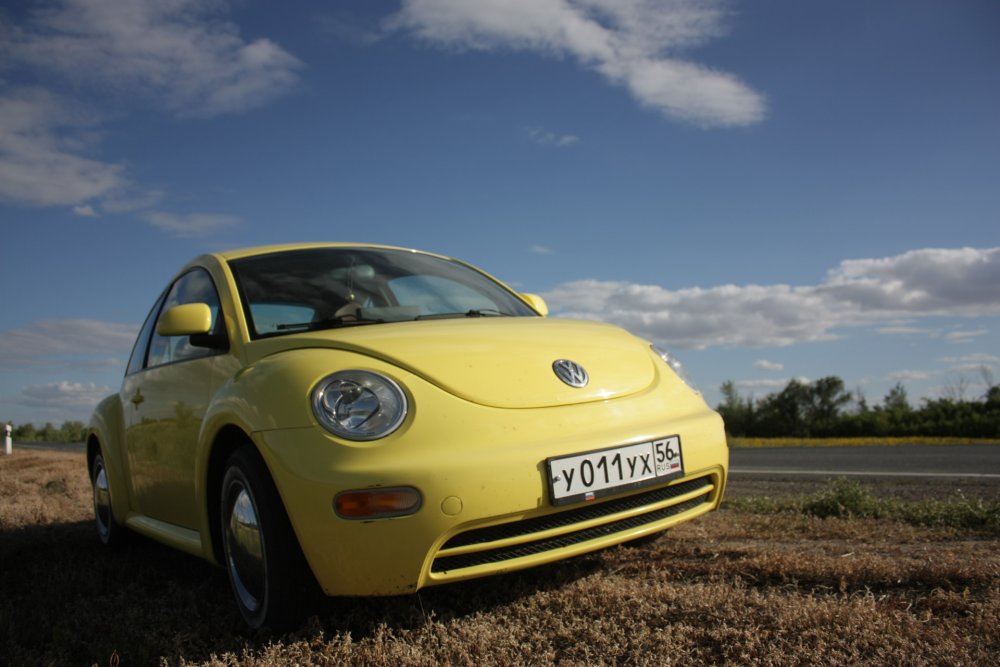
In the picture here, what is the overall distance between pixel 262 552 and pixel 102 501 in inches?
111

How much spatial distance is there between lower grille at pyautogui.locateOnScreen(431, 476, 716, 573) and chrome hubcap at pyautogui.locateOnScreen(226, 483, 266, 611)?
64 cm

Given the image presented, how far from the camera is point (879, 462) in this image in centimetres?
978

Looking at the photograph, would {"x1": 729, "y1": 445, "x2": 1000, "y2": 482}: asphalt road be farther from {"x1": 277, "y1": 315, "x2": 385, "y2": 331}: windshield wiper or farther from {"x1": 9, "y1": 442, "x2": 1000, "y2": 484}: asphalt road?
{"x1": 277, "y1": 315, "x2": 385, "y2": 331}: windshield wiper

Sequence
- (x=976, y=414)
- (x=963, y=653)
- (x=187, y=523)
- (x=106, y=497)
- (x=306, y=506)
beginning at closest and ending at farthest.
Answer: (x=963, y=653) → (x=306, y=506) → (x=187, y=523) → (x=106, y=497) → (x=976, y=414)

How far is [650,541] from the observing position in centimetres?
385

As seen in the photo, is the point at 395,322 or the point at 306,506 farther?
the point at 395,322

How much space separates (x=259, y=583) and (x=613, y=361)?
4.99 ft

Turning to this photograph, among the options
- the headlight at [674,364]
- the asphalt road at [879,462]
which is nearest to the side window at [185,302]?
the headlight at [674,364]

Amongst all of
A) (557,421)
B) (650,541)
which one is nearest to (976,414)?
(650,541)

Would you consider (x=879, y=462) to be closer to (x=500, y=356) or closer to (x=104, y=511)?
(x=500, y=356)

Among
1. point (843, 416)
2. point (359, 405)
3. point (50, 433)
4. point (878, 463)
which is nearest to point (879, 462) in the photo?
point (878, 463)

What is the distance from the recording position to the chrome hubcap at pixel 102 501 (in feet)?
15.7

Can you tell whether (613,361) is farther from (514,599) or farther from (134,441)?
(134,441)

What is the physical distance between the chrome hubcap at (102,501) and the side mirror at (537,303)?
2616mm
